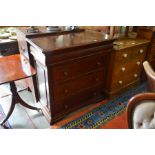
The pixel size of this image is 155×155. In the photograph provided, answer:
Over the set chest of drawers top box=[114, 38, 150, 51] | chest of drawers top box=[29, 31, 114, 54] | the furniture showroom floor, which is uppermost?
chest of drawers top box=[29, 31, 114, 54]

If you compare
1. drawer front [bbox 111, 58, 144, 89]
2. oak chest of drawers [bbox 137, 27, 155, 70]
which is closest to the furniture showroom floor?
drawer front [bbox 111, 58, 144, 89]

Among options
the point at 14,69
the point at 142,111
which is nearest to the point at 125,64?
the point at 142,111

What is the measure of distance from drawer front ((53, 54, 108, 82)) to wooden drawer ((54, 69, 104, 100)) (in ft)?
0.25

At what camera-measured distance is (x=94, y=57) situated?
67.6 inches

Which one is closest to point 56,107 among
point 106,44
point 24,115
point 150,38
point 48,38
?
point 24,115

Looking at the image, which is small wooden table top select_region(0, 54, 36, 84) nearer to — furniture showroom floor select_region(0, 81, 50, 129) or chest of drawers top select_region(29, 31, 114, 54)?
chest of drawers top select_region(29, 31, 114, 54)

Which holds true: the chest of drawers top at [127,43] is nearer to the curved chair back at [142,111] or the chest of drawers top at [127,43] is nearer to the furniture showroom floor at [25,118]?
the curved chair back at [142,111]

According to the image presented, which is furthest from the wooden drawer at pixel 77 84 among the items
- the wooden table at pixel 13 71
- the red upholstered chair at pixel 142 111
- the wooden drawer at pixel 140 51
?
the red upholstered chair at pixel 142 111

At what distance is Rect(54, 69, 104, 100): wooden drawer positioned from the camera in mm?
1639

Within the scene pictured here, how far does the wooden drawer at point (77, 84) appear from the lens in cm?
164

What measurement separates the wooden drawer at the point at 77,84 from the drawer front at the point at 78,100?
2.9 inches

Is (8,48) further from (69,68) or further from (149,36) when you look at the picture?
(149,36)

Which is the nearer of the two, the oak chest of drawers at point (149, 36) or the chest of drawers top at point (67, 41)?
the chest of drawers top at point (67, 41)

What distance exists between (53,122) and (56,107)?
19 centimetres
